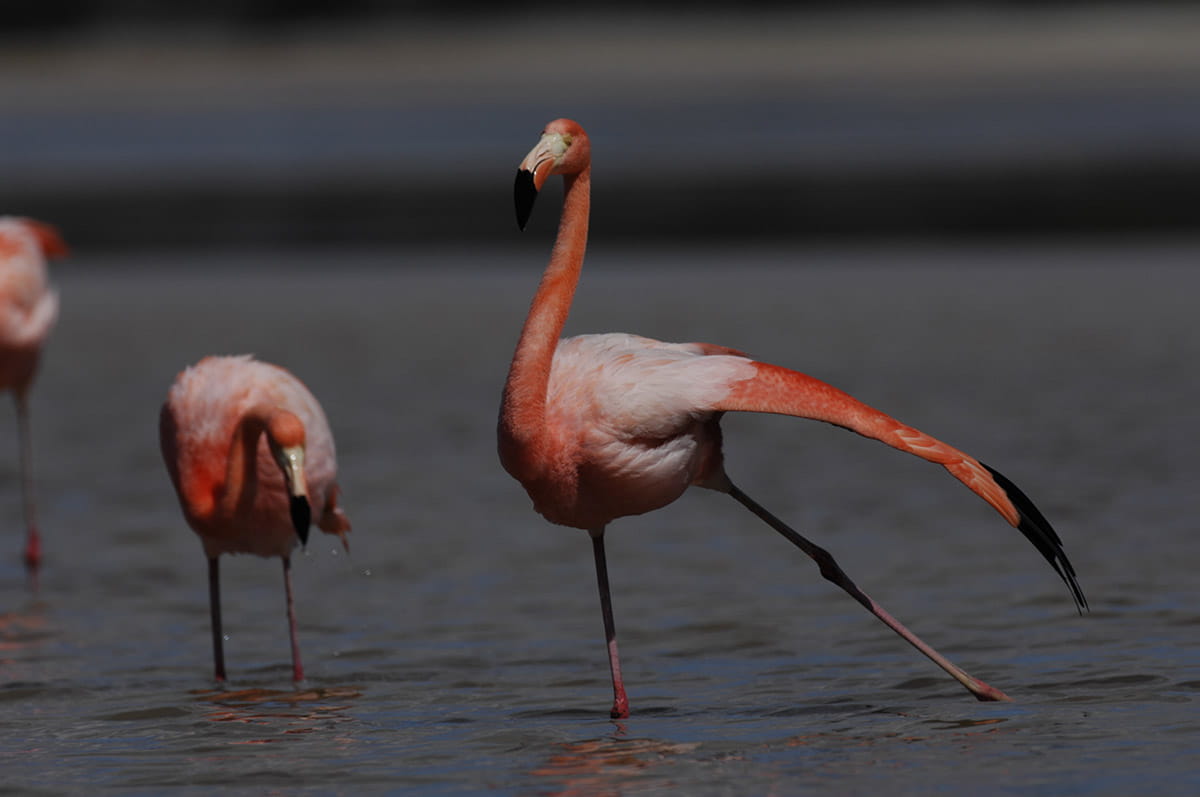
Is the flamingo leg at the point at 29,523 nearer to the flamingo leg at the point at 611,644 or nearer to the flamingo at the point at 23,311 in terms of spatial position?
the flamingo at the point at 23,311

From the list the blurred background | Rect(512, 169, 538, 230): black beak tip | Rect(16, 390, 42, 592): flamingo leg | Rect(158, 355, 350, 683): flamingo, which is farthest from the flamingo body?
the blurred background

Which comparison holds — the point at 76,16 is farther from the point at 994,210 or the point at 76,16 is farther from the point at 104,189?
the point at 994,210

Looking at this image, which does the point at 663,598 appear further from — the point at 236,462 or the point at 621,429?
the point at 621,429

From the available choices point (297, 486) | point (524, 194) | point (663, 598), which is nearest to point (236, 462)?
point (297, 486)

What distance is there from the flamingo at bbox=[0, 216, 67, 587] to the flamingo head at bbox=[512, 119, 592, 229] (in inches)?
154

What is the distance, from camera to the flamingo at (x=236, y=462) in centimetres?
616

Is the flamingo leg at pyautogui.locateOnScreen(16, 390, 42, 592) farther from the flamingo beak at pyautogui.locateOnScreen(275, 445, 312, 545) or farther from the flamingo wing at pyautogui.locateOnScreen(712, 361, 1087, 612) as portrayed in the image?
the flamingo wing at pyautogui.locateOnScreen(712, 361, 1087, 612)

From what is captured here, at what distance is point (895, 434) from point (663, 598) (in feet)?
6.93

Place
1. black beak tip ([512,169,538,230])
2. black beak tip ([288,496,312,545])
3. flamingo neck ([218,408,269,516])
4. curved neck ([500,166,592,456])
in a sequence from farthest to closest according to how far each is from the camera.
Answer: flamingo neck ([218,408,269,516])
black beak tip ([288,496,312,545])
curved neck ([500,166,592,456])
black beak tip ([512,169,538,230])

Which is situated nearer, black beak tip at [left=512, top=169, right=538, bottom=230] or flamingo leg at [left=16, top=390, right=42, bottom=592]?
black beak tip at [left=512, top=169, right=538, bottom=230]

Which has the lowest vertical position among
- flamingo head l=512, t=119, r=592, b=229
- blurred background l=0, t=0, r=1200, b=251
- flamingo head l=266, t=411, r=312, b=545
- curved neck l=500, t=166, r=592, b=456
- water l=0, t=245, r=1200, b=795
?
water l=0, t=245, r=1200, b=795

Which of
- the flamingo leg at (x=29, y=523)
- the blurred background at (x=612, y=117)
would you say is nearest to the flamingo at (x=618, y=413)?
the flamingo leg at (x=29, y=523)

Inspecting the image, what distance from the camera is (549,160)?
196 inches

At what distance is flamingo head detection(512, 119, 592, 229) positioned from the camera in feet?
15.5
